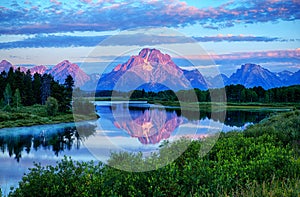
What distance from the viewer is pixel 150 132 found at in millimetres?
10266

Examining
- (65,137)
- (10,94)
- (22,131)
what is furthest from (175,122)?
(10,94)

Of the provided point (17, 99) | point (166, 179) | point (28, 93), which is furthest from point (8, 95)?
point (166, 179)

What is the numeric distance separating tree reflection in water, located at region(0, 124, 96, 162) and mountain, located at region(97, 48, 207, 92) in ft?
62.4

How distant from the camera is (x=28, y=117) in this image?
5306 cm

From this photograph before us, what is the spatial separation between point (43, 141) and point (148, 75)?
29.2 meters

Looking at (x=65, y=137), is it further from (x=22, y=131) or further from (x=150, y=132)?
(x=150, y=132)

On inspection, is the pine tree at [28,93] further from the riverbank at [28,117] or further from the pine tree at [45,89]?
the riverbank at [28,117]

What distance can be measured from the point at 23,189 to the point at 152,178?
8.90 ft

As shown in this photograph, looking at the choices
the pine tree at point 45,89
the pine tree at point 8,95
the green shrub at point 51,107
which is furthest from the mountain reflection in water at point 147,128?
the pine tree at point 45,89

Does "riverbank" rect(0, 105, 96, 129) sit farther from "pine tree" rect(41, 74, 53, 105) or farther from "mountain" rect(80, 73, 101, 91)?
"mountain" rect(80, 73, 101, 91)

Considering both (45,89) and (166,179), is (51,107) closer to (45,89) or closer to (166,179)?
(45,89)

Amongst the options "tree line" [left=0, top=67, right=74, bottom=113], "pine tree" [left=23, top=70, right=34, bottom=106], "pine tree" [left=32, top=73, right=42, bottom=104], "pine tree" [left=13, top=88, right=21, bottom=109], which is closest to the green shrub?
"tree line" [left=0, top=67, right=74, bottom=113]

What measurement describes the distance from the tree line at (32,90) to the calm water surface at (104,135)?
449 inches

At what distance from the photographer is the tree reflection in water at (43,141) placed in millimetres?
31712
